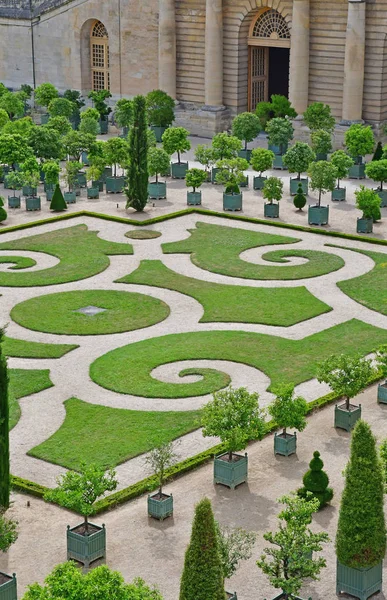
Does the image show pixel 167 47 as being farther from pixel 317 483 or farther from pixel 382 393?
pixel 317 483

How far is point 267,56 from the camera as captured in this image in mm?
88062

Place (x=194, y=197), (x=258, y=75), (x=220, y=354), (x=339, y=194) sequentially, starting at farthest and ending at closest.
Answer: (x=258, y=75) → (x=339, y=194) → (x=194, y=197) → (x=220, y=354)

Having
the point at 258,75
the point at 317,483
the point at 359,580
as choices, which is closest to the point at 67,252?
the point at 317,483

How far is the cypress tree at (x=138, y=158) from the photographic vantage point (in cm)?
6550

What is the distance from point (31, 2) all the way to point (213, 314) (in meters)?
50.9

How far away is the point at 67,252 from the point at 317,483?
2739cm

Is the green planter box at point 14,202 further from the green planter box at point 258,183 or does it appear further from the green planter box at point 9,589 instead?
the green planter box at point 9,589

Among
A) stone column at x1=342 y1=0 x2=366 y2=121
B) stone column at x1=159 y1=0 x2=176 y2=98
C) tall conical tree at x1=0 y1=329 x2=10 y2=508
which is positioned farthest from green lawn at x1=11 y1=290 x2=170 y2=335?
stone column at x1=159 y1=0 x2=176 y2=98

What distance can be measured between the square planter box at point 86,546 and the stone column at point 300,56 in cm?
5300

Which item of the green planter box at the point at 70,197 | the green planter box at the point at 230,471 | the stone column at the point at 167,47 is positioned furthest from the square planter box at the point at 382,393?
the stone column at the point at 167,47

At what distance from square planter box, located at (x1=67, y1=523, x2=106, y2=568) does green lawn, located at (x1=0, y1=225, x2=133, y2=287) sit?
2331cm

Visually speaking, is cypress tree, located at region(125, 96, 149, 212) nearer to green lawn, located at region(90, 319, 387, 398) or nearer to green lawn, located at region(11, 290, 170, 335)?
green lawn, located at region(11, 290, 170, 335)

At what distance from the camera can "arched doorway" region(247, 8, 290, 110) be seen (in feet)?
277

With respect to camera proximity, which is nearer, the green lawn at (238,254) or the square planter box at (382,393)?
the square planter box at (382,393)
